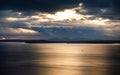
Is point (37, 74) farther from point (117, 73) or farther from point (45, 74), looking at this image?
point (117, 73)

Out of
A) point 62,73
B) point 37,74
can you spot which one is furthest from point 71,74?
point 37,74

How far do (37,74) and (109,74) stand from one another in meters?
9.64

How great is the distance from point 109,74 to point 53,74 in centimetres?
749

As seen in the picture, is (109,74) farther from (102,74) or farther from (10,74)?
(10,74)

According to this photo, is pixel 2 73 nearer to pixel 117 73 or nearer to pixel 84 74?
pixel 84 74

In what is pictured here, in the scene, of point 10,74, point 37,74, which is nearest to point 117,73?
point 37,74

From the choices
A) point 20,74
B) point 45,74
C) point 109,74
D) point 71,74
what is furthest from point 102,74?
point 20,74

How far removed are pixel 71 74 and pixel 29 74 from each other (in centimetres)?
566

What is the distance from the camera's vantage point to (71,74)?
49.0 m

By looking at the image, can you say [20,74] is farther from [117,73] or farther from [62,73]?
[117,73]

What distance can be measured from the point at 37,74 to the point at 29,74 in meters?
1.08

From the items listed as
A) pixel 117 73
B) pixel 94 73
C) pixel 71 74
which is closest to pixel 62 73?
pixel 71 74

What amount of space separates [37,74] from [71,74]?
459cm

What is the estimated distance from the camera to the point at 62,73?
49.5m
